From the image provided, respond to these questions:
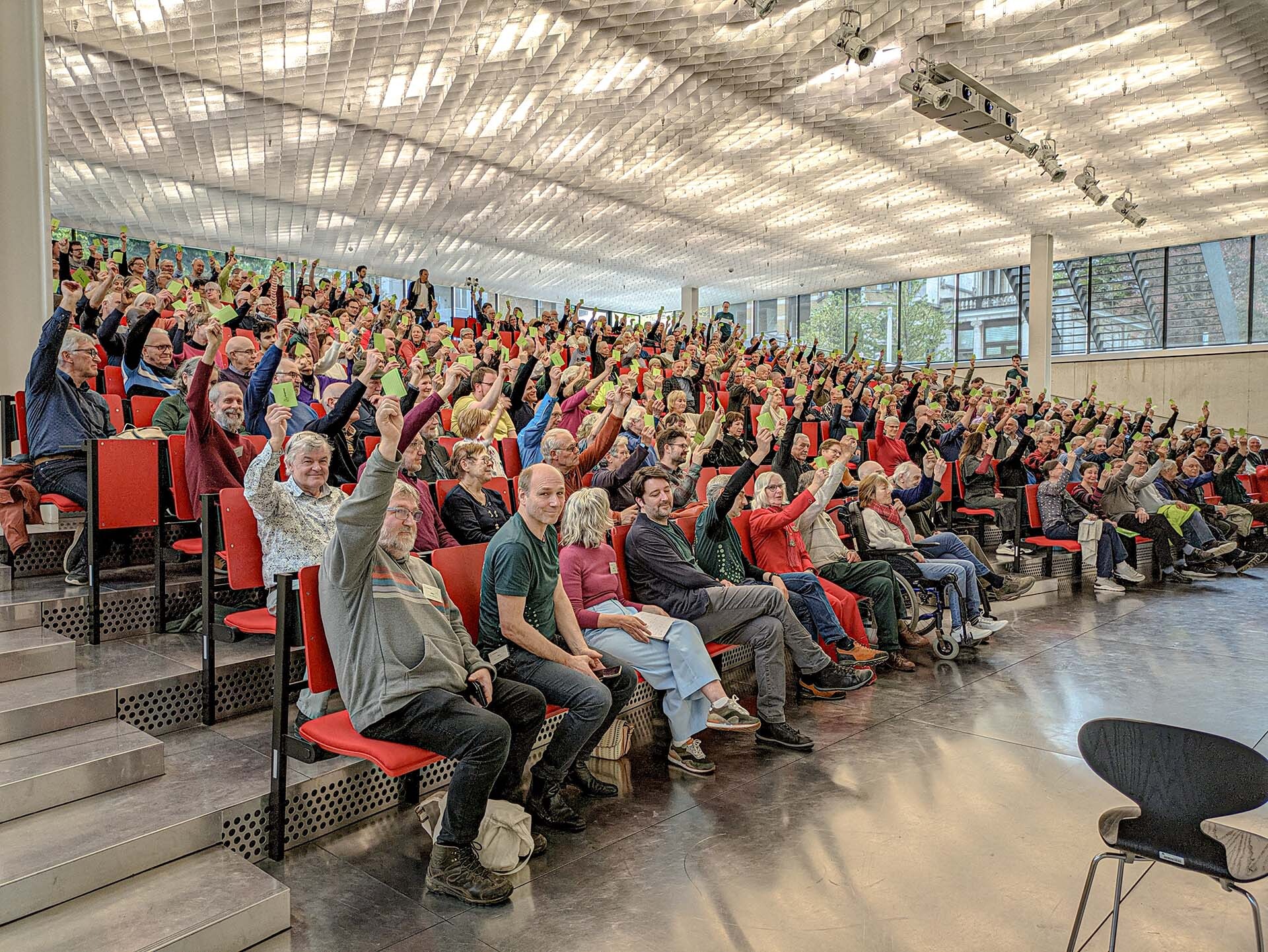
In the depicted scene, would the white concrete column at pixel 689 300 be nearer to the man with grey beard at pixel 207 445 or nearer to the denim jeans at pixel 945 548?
the denim jeans at pixel 945 548

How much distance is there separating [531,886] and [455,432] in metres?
2.96

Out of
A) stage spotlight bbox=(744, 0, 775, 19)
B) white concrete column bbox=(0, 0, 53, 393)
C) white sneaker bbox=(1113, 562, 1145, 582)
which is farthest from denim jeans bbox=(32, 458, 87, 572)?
white sneaker bbox=(1113, 562, 1145, 582)

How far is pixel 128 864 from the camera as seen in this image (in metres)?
2.19

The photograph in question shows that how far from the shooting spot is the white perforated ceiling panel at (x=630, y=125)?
747 cm

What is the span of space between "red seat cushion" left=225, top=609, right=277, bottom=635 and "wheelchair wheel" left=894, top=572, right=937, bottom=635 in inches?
138

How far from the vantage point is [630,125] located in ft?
33.3

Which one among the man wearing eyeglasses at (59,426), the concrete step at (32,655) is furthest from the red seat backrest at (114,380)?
the concrete step at (32,655)

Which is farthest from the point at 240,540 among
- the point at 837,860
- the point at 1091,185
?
the point at 1091,185

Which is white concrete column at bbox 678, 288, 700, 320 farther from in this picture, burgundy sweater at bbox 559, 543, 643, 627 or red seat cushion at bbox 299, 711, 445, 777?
red seat cushion at bbox 299, 711, 445, 777

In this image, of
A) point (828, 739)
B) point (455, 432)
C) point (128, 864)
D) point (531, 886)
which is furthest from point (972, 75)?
point (128, 864)

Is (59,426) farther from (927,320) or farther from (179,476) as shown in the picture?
(927,320)

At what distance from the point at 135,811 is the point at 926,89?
7.76 meters

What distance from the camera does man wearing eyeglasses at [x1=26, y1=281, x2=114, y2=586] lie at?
3.79m

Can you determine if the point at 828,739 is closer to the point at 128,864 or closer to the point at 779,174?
the point at 128,864
